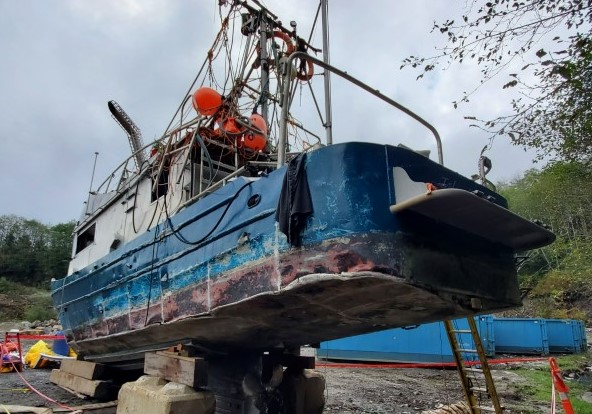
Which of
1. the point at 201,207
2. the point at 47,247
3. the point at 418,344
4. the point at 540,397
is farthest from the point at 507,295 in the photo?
the point at 47,247

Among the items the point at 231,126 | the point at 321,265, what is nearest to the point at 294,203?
the point at 321,265

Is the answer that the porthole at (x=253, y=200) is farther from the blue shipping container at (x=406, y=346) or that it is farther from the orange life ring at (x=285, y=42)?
the blue shipping container at (x=406, y=346)

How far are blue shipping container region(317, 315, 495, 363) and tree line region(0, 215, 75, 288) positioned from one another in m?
39.1

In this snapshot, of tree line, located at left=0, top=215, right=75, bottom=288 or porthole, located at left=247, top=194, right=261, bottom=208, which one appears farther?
tree line, located at left=0, top=215, right=75, bottom=288

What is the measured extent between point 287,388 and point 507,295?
9.22ft

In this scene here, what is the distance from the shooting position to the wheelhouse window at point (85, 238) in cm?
811

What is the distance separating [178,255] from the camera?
14.5 feet

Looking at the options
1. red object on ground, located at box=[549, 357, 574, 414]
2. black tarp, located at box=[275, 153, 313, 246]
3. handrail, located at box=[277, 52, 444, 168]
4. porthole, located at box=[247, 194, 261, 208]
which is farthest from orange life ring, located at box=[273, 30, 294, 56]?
red object on ground, located at box=[549, 357, 574, 414]

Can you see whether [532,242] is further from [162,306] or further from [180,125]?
[180,125]

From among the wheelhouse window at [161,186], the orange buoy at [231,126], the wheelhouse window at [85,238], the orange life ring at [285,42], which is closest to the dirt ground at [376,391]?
the wheelhouse window at [85,238]

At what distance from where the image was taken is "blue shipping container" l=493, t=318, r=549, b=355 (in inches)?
584

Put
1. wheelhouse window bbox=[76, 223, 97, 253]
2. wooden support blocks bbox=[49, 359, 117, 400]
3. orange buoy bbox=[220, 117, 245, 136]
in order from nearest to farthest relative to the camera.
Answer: orange buoy bbox=[220, 117, 245, 136], wooden support blocks bbox=[49, 359, 117, 400], wheelhouse window bbox=[76, 223, 97, 253]

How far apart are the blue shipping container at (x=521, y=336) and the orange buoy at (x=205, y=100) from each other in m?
13.1

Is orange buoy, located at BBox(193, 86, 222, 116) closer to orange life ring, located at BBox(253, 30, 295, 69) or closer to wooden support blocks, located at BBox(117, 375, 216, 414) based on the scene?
orange life ring, located at BBox(253, 30, 295, 69)
